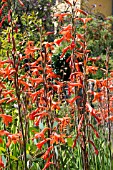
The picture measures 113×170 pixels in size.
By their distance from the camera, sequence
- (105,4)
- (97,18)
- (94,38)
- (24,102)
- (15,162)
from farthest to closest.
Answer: (105,4)
(97,18)
(94,38)
(15,162)
(24,102)

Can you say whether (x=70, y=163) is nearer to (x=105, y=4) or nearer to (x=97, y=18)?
(x=97, y=18)

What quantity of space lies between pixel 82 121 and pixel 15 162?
4.11 ft

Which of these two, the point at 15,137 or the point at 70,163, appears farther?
the point at 70,163

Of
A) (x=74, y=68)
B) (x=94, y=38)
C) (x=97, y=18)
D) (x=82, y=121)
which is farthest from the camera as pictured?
(x=97, y=18)

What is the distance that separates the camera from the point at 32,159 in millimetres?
2951

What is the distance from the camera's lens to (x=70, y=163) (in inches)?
148

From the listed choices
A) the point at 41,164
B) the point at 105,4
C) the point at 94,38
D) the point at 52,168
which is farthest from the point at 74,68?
the point at 105,4

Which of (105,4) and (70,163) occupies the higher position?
(105,4)

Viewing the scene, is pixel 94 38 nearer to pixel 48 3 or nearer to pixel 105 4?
pixel 48 3

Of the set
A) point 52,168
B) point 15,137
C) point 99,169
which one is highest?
point 15,137

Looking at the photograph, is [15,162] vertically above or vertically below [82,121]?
below

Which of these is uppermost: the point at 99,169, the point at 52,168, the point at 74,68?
the point at 74,68

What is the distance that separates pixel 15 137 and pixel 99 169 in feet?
4.58

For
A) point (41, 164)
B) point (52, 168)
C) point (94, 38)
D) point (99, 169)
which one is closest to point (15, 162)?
point (41, 164)
